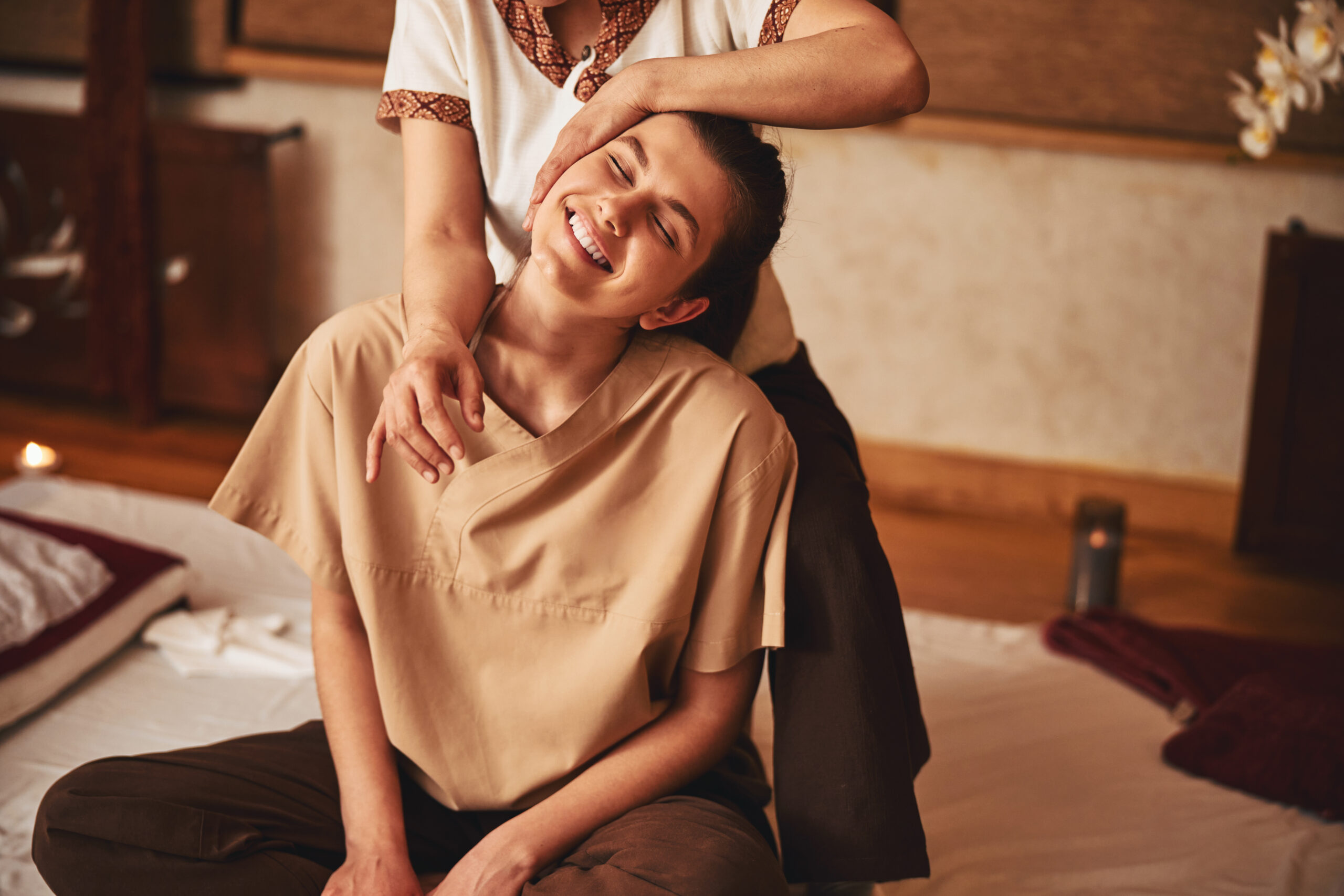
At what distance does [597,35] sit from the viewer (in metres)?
1.28

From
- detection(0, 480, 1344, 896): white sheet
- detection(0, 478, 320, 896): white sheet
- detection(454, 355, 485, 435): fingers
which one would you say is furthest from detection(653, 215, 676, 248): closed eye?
detection(0, 478, 320, 896): white sheet

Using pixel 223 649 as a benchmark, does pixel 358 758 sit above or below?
above

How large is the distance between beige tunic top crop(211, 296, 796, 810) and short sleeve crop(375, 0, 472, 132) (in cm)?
23

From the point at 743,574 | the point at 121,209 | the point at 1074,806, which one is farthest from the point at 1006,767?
the point at 121,209

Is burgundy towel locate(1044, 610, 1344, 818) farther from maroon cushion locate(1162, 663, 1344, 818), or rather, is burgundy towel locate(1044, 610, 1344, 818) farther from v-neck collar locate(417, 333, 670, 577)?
v-neck collar locate(417, 333, 670, 577)

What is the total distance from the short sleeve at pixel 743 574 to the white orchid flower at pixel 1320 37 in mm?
1092

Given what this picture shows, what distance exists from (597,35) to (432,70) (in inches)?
7.4

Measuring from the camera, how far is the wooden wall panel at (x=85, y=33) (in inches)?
130

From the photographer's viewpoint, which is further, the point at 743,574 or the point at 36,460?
the point at 36,460

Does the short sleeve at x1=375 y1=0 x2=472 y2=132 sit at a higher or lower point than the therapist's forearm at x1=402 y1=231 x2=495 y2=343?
higher

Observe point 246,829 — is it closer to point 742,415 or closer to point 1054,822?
point 742,415

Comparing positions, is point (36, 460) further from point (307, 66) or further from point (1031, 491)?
point (1031, 491)

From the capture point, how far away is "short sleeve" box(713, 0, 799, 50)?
121cm

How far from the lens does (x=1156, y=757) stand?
183 centimetres
